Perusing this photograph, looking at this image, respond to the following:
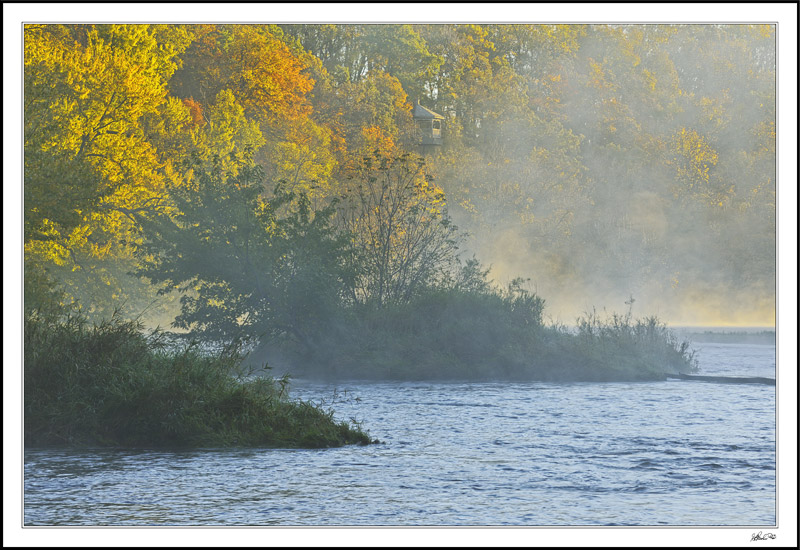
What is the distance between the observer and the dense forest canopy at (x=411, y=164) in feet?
99.0

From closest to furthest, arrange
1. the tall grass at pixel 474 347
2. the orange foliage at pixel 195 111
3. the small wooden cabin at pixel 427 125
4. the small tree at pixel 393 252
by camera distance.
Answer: the tall grass at pixel 474 347
the small tree at pixel 393 252
the orange foliage at pixel 195 111
the small wooden cabin at pixel 427 125

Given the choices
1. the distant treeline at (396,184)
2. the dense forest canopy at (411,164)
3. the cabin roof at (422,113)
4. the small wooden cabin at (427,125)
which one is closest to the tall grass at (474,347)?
the distant treeline at (396,184)

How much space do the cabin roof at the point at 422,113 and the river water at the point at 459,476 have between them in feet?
107

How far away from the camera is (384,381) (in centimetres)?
2823

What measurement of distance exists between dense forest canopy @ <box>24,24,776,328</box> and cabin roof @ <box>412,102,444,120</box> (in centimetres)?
83

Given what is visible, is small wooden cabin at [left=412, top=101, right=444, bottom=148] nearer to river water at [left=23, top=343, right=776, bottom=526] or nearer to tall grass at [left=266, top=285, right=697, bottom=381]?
tall grass at [left=266, top=285, right=697, bottom=381]

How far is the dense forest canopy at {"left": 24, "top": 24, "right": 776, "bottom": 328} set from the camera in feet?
99.0

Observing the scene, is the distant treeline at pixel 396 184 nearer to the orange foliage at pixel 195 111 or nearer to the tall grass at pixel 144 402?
the orange foliage at pixel 195 111

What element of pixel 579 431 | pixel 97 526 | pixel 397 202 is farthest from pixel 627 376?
pixel 97 526

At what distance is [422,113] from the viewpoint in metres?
54.0

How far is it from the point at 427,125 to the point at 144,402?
131 feet

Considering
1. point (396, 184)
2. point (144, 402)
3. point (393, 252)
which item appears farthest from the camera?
point (396, 184)

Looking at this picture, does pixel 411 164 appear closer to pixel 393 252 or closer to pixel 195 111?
pixel 195 111

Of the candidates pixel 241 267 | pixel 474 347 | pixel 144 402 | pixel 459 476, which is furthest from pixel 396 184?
pixel 459 476
